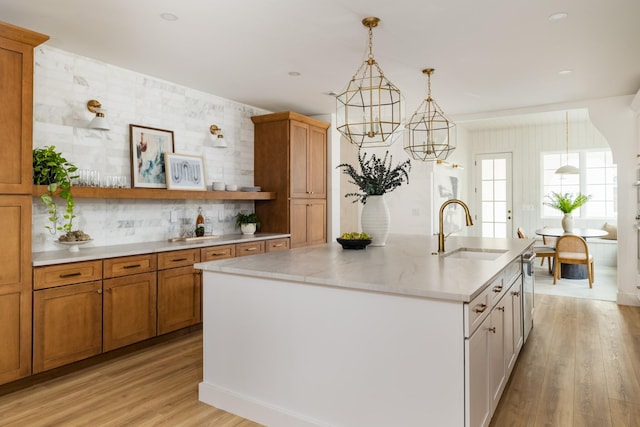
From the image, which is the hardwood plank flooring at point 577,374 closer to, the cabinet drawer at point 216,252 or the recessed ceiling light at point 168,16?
the cabinet drawer at point 216,252

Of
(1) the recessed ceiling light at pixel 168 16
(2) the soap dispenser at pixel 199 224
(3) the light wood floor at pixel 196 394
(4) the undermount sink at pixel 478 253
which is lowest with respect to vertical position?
(3) the light wood floor at pixel 196 394

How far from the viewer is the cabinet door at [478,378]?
5.87 ft

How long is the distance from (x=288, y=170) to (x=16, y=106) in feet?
A: 9.83

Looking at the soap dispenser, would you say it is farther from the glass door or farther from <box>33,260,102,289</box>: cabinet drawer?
the glass door

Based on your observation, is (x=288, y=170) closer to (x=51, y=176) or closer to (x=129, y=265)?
(x=129, y=265)

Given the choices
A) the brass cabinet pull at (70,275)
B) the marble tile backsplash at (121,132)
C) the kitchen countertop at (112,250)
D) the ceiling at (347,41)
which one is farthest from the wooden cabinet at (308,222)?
the brass cabinet pull at (70,275)

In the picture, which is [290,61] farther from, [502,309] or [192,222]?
[502,309]

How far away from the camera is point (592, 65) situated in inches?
158

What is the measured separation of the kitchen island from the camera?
72.4 inches

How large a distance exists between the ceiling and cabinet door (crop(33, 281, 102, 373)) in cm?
193

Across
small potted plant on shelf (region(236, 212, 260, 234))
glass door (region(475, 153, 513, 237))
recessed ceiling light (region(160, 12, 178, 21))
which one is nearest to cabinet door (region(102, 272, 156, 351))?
small potted plant on shelf (region(236, 212, 260, 234))

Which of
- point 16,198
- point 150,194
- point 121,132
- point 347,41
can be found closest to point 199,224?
point 150,194

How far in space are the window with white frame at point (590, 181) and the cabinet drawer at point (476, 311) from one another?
22.0 feet

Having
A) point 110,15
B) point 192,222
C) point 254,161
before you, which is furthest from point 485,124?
point 110,15
